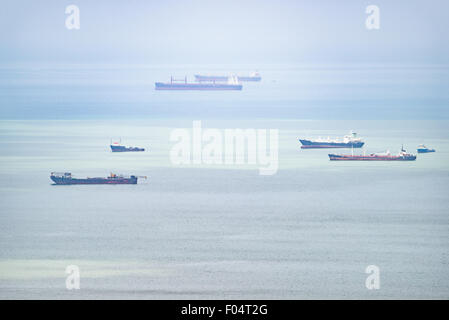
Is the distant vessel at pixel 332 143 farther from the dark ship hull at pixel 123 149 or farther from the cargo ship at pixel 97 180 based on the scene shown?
the cargo ship at pixel 97 180

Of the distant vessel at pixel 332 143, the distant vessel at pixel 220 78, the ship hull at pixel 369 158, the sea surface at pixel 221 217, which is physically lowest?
the sea surface at pixel 221 217

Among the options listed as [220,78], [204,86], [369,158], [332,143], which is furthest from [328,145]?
[220,78]

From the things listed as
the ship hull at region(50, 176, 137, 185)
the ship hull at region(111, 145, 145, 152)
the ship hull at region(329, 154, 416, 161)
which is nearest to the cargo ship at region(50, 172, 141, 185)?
the ship hull at region(50, 176, 137, 185)

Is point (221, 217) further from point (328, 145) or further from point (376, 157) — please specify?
point (328, 145)

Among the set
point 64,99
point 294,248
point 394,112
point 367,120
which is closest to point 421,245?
point 294,248

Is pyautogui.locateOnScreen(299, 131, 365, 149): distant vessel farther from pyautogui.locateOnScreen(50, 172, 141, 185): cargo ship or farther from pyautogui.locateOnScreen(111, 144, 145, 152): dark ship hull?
pyautogui.locateOnScreen(50, 172, 141, 185): cargo ship

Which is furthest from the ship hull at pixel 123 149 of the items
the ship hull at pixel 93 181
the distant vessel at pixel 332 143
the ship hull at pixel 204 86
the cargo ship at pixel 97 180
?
the ship hull at pixel 204 86

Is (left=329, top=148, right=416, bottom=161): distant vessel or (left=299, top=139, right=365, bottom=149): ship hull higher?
(left=299, top=139, right=365, bottom=149): ship hull

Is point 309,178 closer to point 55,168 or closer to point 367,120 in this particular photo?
point 55,168

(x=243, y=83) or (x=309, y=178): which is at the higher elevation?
(x=243, y=83)
